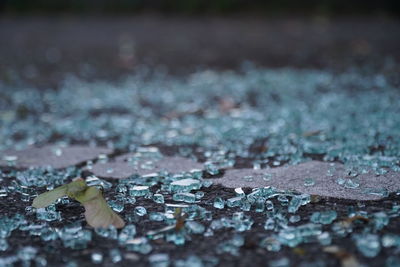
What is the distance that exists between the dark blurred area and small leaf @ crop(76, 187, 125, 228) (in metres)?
Result: 6.88

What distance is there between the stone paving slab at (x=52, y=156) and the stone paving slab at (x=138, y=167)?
15 centimetres

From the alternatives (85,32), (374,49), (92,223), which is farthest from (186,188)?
(85,32)

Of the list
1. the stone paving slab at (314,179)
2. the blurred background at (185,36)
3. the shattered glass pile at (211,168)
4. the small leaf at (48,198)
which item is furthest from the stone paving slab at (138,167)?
the blurred background at (185,36)

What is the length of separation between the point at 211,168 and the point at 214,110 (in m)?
1.37

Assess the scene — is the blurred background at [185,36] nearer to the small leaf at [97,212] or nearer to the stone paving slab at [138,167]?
the stone paving slab at [138,167]

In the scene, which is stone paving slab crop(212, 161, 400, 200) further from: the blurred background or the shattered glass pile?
the blurred background

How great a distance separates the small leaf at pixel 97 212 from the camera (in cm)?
140

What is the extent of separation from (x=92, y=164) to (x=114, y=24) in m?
5.91

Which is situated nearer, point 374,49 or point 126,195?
point 126,195

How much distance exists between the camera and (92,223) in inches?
55.2

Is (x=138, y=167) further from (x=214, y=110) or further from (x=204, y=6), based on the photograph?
(x=204, y=6)

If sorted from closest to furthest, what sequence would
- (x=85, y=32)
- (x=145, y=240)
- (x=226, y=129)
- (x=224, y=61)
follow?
(x=145, y=240) < (x=226, y=129) < (x=224, y=61) < (x=85, y=32)

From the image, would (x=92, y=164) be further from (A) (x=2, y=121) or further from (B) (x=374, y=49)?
(B) (x=374, y=49)

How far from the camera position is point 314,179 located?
1.73m
